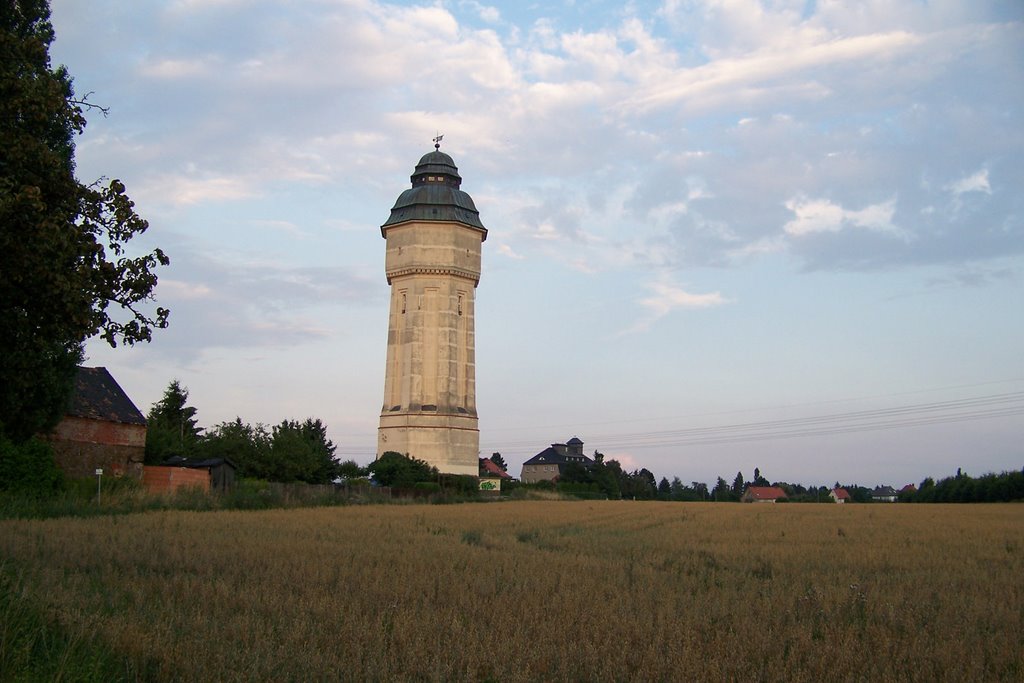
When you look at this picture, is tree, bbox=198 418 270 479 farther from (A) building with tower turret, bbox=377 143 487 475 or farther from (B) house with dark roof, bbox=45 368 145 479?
(A) building with tower turret, bbox=377 143 487 475

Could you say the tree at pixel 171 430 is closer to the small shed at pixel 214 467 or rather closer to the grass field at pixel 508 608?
the small shed at pixel 214 467

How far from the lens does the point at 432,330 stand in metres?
67.9

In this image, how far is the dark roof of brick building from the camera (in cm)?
3509

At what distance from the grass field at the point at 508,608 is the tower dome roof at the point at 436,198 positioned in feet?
176

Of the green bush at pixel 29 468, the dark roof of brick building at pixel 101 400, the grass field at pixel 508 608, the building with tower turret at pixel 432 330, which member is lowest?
the grass field at pixel 508 608

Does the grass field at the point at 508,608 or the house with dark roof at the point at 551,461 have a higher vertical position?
the house with dark roof at the point at 551,461

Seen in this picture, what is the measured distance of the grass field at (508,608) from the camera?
6.77 m

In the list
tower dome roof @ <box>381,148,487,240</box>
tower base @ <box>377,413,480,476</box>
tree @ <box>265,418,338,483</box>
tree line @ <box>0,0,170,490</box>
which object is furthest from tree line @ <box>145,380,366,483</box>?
tree line @ <box>0,0,170,490</box>

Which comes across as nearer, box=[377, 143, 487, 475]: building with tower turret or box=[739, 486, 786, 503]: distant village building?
box=[377, 143, 487, 475]: building with tower turret

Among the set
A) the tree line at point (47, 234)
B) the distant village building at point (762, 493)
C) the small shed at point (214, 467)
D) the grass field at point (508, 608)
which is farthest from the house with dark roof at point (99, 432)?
the distant village building at point (762, 493)

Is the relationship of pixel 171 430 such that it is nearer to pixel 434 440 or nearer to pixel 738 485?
pixel 434 440

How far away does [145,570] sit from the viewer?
1170 centimetres

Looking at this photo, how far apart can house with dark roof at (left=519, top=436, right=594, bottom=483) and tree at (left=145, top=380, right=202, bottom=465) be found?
53.5 metres

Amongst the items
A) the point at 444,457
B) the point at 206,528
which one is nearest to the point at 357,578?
the point at 206,528
